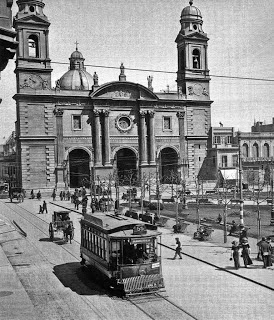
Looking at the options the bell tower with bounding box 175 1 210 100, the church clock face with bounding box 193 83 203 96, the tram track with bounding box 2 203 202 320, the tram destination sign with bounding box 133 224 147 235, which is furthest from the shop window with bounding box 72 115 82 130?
the tram track with bounding box 2 203 202 320

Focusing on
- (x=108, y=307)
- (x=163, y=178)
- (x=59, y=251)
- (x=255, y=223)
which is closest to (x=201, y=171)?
(x=163, y=178)

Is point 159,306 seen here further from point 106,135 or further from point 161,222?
point 106,135

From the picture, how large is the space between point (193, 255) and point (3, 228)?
15.5m

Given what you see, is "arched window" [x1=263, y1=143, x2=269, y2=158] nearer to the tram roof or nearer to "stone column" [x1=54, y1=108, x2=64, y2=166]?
"stone column" [x1=54, y1=108, x2=64, y2=166]

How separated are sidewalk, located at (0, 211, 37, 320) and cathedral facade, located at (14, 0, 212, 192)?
103 ft

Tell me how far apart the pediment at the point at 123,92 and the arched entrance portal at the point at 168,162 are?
8.18 metres

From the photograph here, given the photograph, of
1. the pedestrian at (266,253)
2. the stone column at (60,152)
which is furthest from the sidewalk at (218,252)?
the stone column at (60,152)

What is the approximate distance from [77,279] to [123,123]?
48004 millimetres

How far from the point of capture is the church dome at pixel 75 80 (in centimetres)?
7938

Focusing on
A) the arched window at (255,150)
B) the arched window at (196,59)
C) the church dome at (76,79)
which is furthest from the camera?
the arched window at (255,150)

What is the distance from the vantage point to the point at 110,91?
208 feet

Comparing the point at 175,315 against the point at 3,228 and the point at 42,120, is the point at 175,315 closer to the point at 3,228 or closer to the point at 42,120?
the point at 3,228

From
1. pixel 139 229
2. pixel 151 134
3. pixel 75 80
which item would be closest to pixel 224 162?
pixel 151 134

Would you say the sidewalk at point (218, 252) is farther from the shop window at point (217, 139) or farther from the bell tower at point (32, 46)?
the shop window at point (217, 139)
